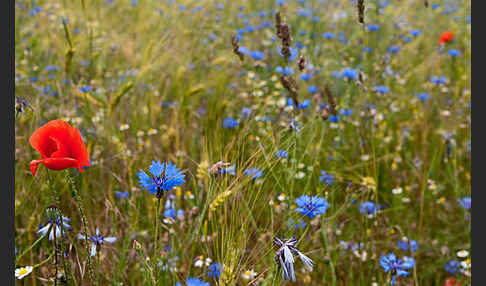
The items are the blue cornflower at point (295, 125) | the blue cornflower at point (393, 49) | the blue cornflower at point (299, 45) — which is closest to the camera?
the blue cornflower at point (295, 125)

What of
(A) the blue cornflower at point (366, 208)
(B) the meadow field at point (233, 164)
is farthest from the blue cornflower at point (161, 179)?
(A) the blue cornflower at point (366, 208)

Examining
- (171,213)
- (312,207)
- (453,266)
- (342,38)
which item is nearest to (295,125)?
(312,207)

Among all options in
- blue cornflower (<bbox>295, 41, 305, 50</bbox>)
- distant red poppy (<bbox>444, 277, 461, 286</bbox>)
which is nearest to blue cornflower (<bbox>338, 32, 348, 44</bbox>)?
blue cornflower (<bbox>295, 41, 305, 50</bbox>)

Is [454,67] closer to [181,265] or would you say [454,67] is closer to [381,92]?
[381,92]

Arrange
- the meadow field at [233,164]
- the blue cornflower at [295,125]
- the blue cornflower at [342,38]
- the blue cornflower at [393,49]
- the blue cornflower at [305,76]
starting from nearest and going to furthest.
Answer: the meadow field at [233,164] < the blue cornflower at [295,125] < the blue cornflower at [305,76] < the blue cornflower at [393,49] < the blue cornflower at [342,38]

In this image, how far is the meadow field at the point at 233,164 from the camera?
101 cm

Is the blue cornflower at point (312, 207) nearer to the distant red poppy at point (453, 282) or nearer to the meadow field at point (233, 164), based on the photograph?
the meadow field at point (233, 164)

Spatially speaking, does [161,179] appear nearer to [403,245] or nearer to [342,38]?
[403,245]

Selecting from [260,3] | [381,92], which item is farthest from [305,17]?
[381,92]

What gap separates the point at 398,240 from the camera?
1707 mm

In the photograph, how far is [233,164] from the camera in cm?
102

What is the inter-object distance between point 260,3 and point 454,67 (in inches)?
73.0

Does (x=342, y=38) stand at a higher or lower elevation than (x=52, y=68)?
higher

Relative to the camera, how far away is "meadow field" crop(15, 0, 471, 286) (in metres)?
1.01
